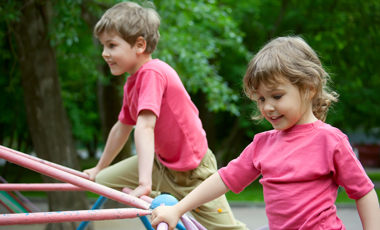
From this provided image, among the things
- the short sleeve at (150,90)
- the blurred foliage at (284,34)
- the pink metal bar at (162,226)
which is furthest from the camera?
the blurred foliage at (284,34)

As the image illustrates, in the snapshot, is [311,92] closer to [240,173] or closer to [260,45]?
[240,173]

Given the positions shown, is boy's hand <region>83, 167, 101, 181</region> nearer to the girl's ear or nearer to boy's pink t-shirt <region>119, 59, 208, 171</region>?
boy's pink t-shirt <region>119, 59, 208, 171</region>

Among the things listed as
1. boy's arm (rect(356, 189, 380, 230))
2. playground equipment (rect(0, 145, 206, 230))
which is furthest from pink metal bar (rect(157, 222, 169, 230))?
boy's arm (rect(356, 189, 380, 230))

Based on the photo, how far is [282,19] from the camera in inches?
447

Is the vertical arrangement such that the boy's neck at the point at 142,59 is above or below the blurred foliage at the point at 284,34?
above

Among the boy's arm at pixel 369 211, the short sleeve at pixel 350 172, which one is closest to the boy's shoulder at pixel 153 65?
the short sleeve at pixel 350 172

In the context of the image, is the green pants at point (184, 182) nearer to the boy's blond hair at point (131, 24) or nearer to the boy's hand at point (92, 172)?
the boy's hand at point (92, 172)

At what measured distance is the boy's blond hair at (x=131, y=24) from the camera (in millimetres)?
2260

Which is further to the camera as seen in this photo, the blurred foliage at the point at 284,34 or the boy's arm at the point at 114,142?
the blurred foliage at the point at 284,34

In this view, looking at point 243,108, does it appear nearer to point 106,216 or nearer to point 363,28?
point 363,28

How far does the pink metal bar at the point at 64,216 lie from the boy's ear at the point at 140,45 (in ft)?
3.57

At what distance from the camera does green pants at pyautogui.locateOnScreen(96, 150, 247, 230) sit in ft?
7.41

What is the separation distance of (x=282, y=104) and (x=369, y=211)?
446 mm

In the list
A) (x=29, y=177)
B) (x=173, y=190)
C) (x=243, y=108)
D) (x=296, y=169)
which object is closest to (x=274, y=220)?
(x=296, y=169)
